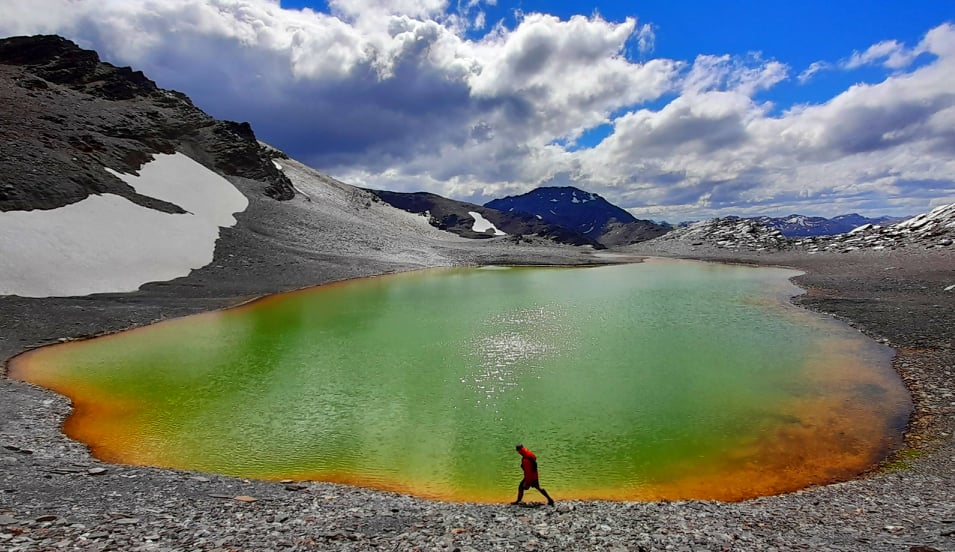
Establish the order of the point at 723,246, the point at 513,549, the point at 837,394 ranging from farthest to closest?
the point at 723,246
the point at 837,394
the point at 513,549

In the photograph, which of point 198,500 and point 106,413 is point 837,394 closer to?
point 198,500

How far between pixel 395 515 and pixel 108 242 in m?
52.6

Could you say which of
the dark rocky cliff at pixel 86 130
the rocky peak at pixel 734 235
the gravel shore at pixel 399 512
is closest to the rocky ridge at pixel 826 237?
the rocky peak at pixel 734 235

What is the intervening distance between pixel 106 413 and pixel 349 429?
36.2 ft

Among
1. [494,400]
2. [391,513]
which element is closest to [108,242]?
[494,400]

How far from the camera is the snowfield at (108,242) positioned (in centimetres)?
3900

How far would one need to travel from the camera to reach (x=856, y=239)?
9962cm

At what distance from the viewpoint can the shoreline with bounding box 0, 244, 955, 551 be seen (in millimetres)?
9852

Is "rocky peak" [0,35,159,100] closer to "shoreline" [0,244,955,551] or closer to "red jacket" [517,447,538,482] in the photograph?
"shoreline" [0,244,955,551]

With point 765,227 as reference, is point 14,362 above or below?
below

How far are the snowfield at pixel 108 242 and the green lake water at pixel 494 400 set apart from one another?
11.4 meters

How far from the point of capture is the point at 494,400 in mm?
22125

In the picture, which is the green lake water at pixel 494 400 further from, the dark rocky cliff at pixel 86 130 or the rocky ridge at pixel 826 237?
the rocky ridge at pixel 826 237

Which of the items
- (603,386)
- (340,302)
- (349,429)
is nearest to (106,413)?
(349,429)
